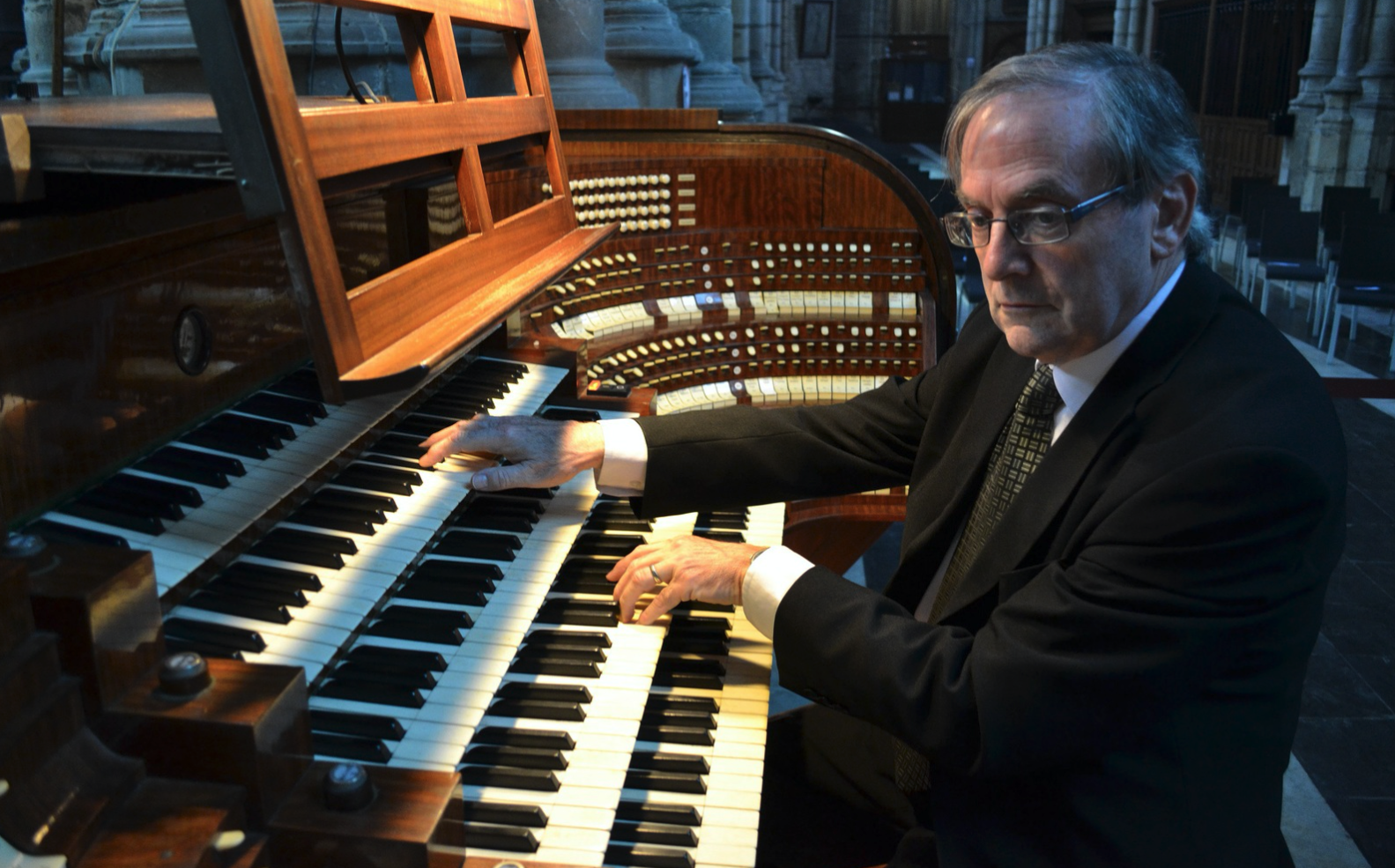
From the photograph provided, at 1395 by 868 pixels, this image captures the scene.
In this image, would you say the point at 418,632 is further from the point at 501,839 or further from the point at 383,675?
the point at 501,839

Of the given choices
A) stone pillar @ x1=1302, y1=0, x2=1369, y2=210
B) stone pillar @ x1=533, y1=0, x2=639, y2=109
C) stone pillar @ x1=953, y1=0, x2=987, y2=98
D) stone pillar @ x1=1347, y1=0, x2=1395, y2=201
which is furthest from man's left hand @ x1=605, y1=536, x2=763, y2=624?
stone pillar @ x1=953, y1=0, x2=987, y2=98

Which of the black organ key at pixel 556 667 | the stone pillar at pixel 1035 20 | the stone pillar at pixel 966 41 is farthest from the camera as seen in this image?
the stone pillar at pixel 966 41

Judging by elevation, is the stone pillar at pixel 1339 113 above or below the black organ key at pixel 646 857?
above

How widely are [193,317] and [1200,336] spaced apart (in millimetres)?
1594

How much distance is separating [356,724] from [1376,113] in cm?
1288

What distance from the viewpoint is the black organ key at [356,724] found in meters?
1.43

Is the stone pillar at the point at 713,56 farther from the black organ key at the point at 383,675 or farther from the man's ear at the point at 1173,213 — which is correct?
the black organ key at the point at 383,675

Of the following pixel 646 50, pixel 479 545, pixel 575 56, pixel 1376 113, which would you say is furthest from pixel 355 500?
pixel 1376 113

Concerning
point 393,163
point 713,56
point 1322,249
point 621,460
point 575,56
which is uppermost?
point 713,56

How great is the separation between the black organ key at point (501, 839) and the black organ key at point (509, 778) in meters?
0.09

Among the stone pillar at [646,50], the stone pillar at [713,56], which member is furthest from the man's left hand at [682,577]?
the stone pillar at [713,56]

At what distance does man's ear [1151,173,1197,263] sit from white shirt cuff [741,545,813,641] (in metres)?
0.70

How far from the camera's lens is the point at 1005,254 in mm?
1609

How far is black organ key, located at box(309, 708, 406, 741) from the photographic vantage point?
1.43 metres
